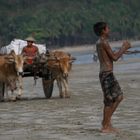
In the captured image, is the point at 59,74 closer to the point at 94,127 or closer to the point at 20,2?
the point at 94,127

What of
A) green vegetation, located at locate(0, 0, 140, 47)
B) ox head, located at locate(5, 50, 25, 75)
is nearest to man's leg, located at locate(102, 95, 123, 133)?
ox head, located at locate(5, 50, 25, 75)

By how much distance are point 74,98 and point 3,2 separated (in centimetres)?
15625

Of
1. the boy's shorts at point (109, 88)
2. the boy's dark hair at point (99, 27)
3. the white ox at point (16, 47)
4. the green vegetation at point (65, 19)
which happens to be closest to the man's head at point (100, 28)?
the boy's dark hair at point (99, 27)

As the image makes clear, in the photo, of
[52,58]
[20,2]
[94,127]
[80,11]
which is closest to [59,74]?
[52,58]

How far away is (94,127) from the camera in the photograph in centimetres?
1278

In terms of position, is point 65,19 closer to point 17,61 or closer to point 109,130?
point 17,61

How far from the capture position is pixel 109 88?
1198cm

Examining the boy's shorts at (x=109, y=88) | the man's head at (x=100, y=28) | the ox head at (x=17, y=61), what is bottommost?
the boy's shorts at (x=109, y=88)

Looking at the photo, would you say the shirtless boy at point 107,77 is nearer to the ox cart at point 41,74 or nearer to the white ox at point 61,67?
the white ox at point 61,67

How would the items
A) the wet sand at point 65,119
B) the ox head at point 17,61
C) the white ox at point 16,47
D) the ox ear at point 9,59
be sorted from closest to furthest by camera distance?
the wet sand at point 65,119 → the ox head at point 17,61 → the ox ear at point 9,59 → the white ox at point 16,47

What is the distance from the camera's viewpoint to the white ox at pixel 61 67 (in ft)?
63.8

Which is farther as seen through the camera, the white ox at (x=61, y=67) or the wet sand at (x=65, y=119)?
the white ox at (x=61, y=67)

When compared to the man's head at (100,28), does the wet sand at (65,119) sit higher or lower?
lower

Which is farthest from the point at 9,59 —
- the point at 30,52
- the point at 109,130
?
the point at 109,130
